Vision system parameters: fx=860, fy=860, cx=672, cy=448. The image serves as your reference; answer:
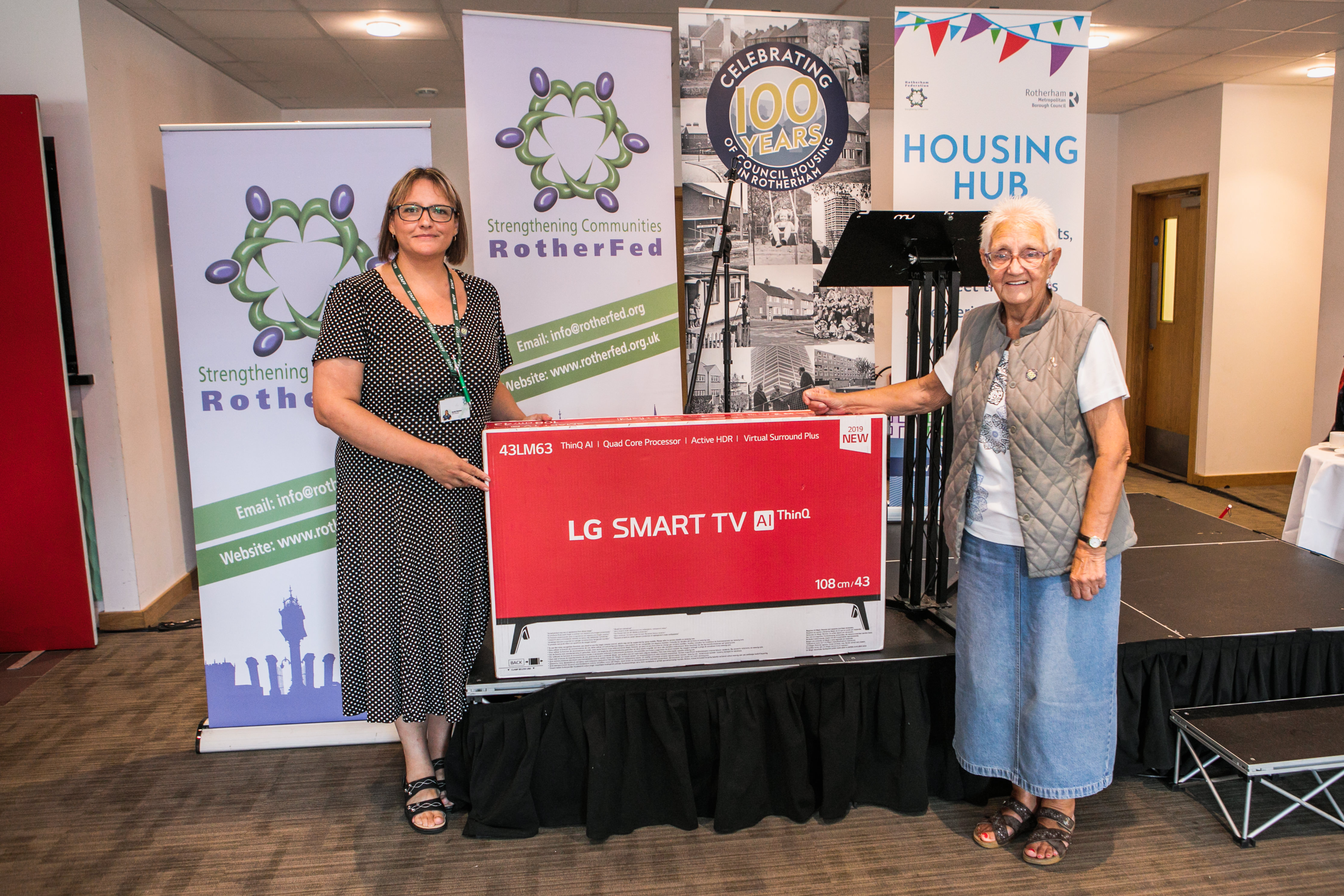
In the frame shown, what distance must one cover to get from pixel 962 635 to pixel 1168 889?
0.68 metres

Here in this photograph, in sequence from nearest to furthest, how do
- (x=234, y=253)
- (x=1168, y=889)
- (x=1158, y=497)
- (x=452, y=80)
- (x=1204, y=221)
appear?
(x=1168, y=889)
(x=234, y=253)
(x=1158, y=497)
(x=452, y=80)
(x=1204, y=221)

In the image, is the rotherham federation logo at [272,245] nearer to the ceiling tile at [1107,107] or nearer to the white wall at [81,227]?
the white wall at [81,227]

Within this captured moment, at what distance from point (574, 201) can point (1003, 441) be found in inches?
62.5

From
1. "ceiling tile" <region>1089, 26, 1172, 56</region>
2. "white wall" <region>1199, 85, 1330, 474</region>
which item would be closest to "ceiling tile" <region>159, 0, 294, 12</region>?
"ceiling tile" <region>1089, 26, 1172, 56</region>

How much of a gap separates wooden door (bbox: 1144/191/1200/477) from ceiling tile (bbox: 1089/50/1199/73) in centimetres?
123

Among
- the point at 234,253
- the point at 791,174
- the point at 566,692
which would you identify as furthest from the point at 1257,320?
the point at 234,253

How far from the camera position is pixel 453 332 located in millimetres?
2016

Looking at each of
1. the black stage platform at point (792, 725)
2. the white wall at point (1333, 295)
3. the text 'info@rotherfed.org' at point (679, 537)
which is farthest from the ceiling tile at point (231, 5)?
the white wall at point (1333, 295)

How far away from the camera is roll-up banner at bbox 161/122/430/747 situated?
Answer: 7.95ft

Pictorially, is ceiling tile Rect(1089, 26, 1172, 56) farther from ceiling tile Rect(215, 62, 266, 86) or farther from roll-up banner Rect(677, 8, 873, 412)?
ceiling tile Rect(215, 62, 266, 86)

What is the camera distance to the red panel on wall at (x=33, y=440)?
3244 mm

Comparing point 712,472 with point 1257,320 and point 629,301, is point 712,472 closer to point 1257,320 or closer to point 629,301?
point 629,301

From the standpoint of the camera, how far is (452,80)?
17.5ft

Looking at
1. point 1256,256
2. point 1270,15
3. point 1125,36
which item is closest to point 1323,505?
point 1270,15
